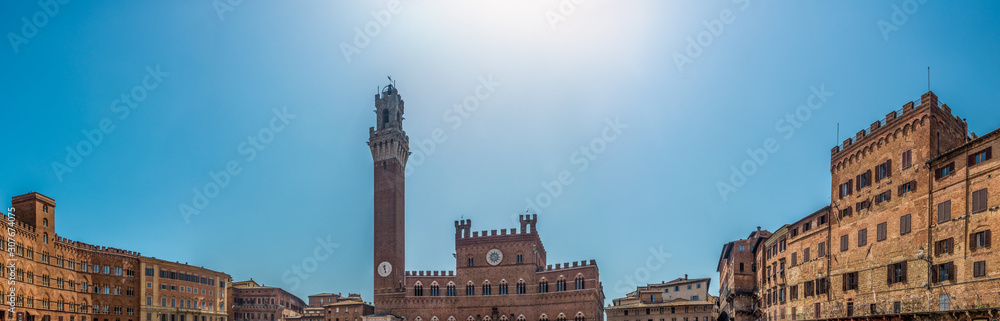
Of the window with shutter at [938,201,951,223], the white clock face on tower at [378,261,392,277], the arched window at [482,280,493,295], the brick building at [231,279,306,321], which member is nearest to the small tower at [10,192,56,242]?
the white clock face on tower at [378,261,392,277]

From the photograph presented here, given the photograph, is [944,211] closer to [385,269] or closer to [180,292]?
[385,269]

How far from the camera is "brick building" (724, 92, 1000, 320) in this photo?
122ft

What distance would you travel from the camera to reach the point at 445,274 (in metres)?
94.9

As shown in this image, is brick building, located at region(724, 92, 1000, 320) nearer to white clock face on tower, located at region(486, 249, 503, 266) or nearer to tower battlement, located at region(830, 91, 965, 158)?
tower battlement, located at region(830, 91, 965, 158)

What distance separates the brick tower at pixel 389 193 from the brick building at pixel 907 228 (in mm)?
57492

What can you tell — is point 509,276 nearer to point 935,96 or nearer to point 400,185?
point 400,185

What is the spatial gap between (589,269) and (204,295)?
198 feet

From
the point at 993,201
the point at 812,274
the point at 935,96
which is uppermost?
the point at 935,96

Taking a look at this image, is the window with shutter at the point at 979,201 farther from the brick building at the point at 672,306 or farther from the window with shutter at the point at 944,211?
the brick building at the point at 672,306

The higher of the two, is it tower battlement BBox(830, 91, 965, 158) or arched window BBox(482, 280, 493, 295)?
tower battlement BBox(830, 91, 965, 158)

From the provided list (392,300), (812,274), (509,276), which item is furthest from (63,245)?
(812,274)

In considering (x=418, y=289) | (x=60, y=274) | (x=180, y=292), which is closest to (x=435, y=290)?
(x=418, y=289)

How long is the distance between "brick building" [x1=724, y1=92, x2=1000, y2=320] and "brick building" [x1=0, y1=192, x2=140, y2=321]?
7742cm

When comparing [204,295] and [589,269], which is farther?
[204,295]
